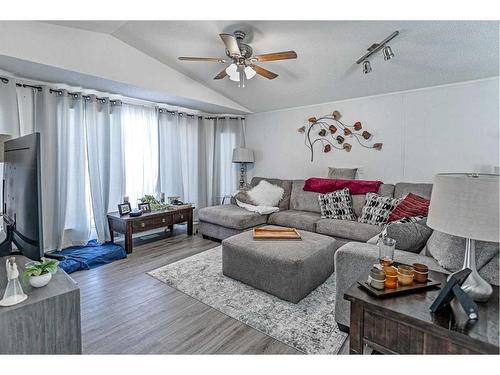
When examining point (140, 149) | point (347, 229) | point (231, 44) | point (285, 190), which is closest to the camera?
point (231, 44)

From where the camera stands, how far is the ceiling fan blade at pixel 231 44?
2217 millimetres

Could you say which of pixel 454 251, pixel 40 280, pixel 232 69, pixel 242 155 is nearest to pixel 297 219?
pixel 242 155

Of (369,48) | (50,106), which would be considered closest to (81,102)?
(50,106)

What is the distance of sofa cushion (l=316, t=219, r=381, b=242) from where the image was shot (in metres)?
2.94

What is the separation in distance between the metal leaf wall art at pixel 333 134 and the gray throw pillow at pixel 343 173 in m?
0.34

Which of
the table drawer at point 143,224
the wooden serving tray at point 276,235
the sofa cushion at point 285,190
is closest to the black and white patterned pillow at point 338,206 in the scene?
the sofa cushion at point 285,190

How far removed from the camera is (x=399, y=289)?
1.13 meters

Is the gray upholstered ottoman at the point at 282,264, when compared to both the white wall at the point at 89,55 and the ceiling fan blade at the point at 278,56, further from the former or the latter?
the white wall at the point at 89,55

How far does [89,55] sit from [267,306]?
312 centimetres

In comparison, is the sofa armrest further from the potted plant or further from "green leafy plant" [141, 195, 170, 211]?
"green leafy plant" [141, 195, 170, 211]

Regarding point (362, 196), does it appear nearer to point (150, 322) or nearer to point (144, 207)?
point (150, 322)

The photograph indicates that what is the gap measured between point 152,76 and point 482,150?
13.5 ft

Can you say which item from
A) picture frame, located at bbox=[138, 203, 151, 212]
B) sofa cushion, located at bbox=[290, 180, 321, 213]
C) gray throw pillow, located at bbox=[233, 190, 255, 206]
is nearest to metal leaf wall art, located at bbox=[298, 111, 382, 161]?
sofa cushion, located at bbox=[290, 180, 321, 213]

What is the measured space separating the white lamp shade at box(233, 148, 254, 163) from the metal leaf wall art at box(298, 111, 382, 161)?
3.48ft
